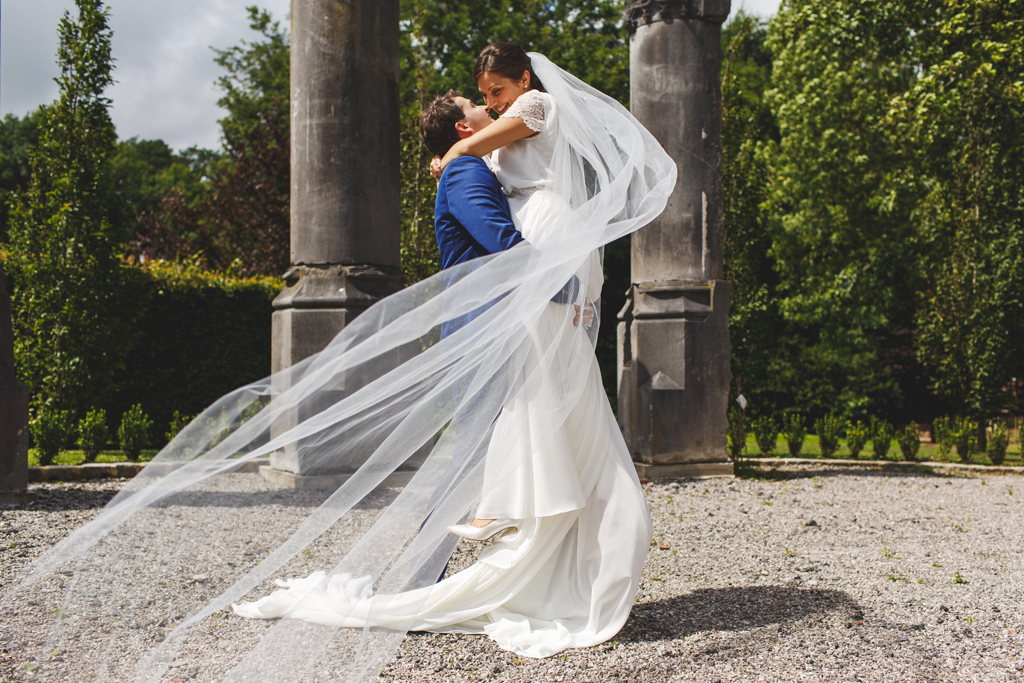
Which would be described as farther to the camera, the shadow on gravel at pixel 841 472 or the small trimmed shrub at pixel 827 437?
the small trimmed shrub at pixel 827 437

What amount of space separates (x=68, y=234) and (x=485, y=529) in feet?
26.6

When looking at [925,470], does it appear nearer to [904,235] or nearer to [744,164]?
[744,164]

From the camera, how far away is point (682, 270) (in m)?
7.02

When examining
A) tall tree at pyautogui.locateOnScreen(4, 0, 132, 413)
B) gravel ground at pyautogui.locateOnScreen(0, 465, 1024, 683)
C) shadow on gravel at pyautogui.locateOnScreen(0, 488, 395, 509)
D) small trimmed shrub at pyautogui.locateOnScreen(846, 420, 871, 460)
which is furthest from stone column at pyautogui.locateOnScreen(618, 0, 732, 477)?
tall tree at pyautogui.locateOnScreen(4, 0, 132, 413)

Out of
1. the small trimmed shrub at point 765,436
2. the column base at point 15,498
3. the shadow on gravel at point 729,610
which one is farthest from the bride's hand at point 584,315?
the small trimmed shrub at point 765,436

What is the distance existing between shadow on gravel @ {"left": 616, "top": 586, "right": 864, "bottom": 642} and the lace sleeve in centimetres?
202

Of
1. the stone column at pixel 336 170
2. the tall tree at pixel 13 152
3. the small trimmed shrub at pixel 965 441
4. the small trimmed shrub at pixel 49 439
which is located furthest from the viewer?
the tall tree at pixel 13 152

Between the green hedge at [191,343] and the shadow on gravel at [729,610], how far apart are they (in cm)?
885

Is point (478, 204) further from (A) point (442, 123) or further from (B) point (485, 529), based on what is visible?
(B) point (485, 529)

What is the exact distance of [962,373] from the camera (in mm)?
11469

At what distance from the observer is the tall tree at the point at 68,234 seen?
8578mm

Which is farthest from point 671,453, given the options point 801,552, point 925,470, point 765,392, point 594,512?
point 765,392

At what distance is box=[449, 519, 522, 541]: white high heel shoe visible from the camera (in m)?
2.66

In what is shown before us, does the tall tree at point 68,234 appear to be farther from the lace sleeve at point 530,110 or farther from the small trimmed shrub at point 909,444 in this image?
the small trimmed shrub at point 909,444
